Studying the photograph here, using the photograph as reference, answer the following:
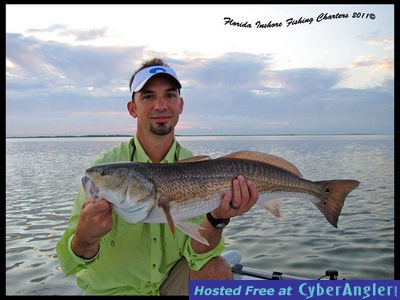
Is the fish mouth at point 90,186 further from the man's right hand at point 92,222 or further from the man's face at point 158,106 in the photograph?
the man's face at point 158,106

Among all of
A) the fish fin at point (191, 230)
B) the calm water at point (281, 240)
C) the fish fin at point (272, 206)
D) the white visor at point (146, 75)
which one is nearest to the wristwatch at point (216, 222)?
the fish fin at point (191, 230)

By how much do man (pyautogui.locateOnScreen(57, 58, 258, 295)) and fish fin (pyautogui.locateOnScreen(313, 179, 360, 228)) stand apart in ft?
2.69

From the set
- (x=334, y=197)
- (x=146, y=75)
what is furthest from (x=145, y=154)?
(x=334, y=197)

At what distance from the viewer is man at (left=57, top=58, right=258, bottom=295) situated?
12.1ft

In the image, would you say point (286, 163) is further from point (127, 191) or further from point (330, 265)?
point (330, 265)

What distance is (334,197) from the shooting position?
4.04m

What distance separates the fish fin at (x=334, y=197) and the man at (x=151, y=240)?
0.82m

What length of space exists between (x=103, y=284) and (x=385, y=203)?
10.9m

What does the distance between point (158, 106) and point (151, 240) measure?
1349mm

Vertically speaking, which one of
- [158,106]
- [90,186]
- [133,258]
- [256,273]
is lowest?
[256,273]

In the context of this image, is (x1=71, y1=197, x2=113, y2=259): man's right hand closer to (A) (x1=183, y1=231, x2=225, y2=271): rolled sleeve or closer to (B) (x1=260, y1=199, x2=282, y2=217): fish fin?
(A) (x1=183, y1=231, x2=225, y2=271): rolled sleeve

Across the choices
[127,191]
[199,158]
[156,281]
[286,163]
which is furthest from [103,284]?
[286,163]

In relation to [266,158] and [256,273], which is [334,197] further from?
[256,273]

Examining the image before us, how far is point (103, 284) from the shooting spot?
4.01m
